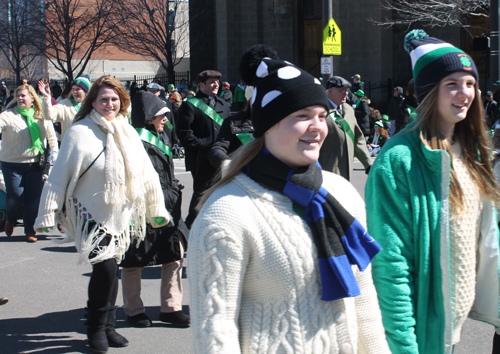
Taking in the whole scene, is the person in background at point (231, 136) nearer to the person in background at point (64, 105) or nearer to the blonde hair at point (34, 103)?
the person in background at point (64, 105)

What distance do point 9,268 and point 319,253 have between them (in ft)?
19.1

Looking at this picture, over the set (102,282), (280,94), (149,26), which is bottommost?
(102,282)

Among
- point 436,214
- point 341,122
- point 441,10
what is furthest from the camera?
point 441,10

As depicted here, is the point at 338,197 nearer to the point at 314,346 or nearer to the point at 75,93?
the point at 314,346

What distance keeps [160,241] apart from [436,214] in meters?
2.92

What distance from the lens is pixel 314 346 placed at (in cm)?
204

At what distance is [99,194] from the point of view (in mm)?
4426

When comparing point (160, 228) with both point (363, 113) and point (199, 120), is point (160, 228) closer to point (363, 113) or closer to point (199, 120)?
point (199, 120)

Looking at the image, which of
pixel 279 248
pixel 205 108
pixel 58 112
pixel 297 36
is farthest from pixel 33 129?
pixel 297 36

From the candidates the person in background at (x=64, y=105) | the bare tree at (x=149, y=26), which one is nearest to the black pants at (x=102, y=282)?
the person in background at (x=64, y=105)

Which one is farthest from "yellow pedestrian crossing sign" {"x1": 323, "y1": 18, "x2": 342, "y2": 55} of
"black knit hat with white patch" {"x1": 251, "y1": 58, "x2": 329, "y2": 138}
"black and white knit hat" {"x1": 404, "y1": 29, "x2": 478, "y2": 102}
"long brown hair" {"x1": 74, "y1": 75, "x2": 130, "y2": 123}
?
"black knit hat with white patch" {"x1": 251, "y1": 58, "x2": 329, "y2": 138}

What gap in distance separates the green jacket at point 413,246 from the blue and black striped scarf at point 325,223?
1.42 ft

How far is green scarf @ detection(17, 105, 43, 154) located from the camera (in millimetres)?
8352

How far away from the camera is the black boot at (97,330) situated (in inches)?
179
